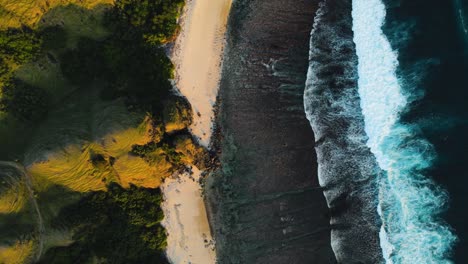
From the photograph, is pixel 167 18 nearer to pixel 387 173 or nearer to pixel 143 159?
pixel 143 159

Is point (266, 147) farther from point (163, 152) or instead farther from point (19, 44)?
point (19, 44)

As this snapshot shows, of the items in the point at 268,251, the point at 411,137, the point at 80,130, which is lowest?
the point at 268,251

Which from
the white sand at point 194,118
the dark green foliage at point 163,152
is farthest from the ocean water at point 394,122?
the dark green foliage at point 163,152

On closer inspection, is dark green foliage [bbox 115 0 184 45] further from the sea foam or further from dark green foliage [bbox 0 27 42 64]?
the sea foam

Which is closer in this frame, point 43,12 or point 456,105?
point 43,12

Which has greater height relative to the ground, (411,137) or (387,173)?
(411,137)

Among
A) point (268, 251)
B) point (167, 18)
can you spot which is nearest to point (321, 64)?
point (167, 18)

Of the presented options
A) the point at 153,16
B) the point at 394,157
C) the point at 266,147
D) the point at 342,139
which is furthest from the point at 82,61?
the point at 394,157
